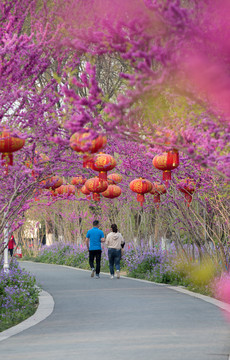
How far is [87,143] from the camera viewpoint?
6.13 m

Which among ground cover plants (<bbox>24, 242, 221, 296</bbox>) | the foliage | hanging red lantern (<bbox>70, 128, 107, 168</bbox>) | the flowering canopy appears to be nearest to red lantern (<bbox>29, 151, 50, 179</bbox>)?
the foliage

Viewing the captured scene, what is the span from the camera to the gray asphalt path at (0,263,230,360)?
27.9 ft

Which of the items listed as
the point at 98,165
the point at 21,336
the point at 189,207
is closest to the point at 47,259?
the point at 189,207

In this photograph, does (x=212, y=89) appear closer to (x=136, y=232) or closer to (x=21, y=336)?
(x=21, y=336)

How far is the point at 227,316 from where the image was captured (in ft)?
39.1

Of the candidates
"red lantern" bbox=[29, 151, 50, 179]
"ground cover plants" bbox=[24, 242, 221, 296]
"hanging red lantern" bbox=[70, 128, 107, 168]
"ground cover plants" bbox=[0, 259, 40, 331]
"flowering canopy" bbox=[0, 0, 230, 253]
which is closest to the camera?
"flowering canopy" bbox=[0, 0, 230, 253]

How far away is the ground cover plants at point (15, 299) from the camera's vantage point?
39.0 feet

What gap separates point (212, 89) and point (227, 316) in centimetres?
785

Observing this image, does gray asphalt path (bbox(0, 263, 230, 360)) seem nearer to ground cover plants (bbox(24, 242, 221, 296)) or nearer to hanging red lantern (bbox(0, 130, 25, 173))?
ground cover plants (bbox(24, 242, 221, 296))

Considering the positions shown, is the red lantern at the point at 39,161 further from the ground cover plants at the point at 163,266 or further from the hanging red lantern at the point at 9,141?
the ground cover plants at the point at 163,266

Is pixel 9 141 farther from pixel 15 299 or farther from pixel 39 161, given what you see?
pixel 15 299

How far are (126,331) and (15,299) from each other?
3536 millimetres

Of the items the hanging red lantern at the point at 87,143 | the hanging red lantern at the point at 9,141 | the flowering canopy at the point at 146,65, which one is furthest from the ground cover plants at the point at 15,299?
the flowering canopy at the point at 146,65

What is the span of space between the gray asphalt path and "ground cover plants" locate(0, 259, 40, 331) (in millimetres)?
494
